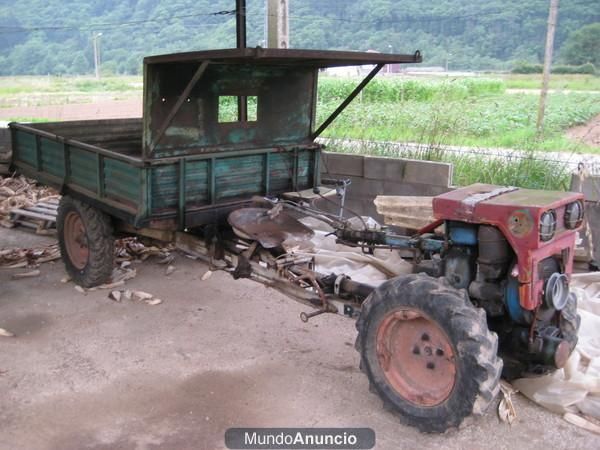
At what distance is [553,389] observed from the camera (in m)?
4.03

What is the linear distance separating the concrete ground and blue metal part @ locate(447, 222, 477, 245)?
1.11m

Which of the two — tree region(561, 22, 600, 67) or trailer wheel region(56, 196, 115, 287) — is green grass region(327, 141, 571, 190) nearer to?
trailer wheel region(56, 196, 115, 287)

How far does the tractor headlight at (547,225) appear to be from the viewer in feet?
11.5

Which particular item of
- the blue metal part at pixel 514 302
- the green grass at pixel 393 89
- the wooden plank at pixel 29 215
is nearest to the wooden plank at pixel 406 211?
the blue metal part at pixel 514 302

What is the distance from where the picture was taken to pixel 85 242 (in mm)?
6332

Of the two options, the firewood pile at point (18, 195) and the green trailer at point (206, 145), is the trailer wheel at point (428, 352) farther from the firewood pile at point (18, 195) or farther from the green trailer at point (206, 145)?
the firewood pile at point (18, 195)

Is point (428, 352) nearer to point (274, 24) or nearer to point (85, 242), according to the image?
point (85, 242)

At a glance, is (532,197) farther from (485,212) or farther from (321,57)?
(321,57)

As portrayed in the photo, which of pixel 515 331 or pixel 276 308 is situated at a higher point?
pixel 515 331

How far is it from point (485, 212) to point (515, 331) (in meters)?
0.85

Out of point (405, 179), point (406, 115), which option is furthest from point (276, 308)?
point (406, 115)

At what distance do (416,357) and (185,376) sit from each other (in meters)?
1.78

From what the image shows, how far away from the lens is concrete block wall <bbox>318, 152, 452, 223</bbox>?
6.97 meters

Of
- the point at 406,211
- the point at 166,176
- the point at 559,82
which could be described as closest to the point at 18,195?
the point at 166,176
